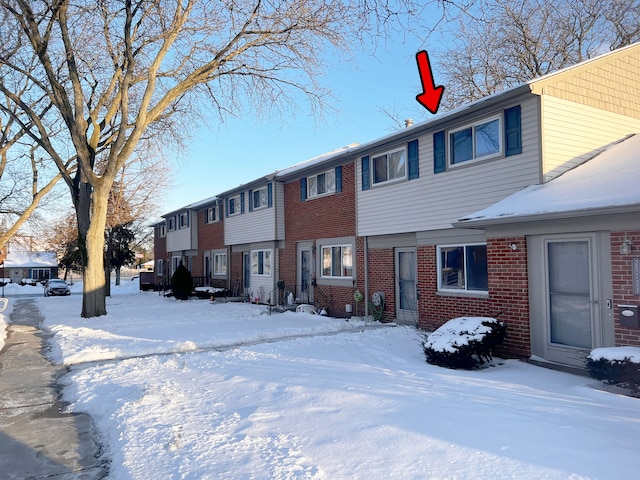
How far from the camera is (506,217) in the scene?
27.3 ft

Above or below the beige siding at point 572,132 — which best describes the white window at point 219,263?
below

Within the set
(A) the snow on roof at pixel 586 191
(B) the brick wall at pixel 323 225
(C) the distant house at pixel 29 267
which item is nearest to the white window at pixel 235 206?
(B) the brick wall at pixel 323 225

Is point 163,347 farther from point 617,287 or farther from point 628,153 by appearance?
point 628,153

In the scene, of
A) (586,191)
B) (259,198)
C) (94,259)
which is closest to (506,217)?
(586,191)

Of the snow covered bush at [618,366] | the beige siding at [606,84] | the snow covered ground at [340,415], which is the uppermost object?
the beige siding at [606,84]

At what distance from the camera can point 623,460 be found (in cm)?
407

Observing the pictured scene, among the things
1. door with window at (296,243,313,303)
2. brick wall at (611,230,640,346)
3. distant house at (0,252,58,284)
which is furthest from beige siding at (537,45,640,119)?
distant house at (0,252,58,284)

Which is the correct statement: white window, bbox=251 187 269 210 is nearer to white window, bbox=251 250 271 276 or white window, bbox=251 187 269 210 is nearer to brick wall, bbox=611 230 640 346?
white window, bbox=251 250 271 276

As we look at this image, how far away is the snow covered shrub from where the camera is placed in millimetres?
7867

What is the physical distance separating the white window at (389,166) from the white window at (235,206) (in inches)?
419

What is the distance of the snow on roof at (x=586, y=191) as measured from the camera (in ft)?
23.9

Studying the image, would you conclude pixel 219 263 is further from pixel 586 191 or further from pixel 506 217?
pixel 586 191

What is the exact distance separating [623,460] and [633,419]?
135 cm

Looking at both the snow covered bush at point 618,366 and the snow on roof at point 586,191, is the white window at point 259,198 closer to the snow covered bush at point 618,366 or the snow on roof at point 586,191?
the snow on roof at point 586,191
